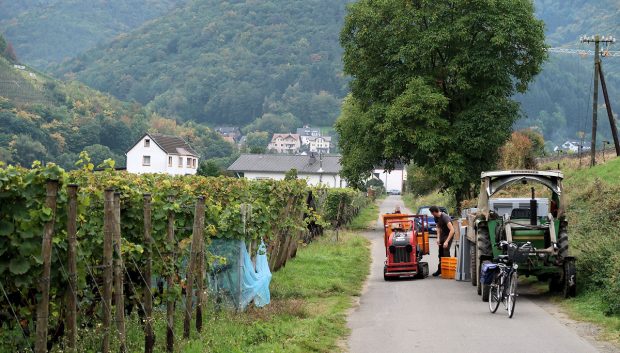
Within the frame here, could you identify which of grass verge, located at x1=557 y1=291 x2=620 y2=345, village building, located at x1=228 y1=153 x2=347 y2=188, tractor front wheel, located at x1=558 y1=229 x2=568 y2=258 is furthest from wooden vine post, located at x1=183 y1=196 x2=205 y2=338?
village building, located at x1=228 y1=153 x2=347 y2=188

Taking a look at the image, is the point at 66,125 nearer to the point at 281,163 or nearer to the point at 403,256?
the point at 281,163

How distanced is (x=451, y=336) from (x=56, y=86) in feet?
437

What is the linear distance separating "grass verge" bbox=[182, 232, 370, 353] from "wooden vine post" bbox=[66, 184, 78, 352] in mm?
2438

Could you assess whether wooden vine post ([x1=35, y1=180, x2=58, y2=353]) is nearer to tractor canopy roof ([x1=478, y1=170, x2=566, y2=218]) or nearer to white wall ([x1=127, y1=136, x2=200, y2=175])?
tractor canopy roof ([x1=478, y1=170, x2=566, y2=218])

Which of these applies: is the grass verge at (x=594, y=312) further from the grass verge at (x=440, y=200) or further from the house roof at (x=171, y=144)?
the house roof at (x=171, y=144)

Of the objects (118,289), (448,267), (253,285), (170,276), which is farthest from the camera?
(448,267)

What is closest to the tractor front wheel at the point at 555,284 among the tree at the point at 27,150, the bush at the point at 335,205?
the bush at the point at 335,205

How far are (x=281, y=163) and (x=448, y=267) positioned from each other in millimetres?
100122

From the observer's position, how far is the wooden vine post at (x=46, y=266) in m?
8.43

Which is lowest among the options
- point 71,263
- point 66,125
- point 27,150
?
point 71,263

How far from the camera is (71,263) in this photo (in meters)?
9.09

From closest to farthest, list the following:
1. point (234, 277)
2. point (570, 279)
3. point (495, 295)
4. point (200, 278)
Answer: point (200, 278) → point (234, 277) → point (495, 295) → point (570, 279)

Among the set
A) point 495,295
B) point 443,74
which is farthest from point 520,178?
point 443,74

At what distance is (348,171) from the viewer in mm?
52719
